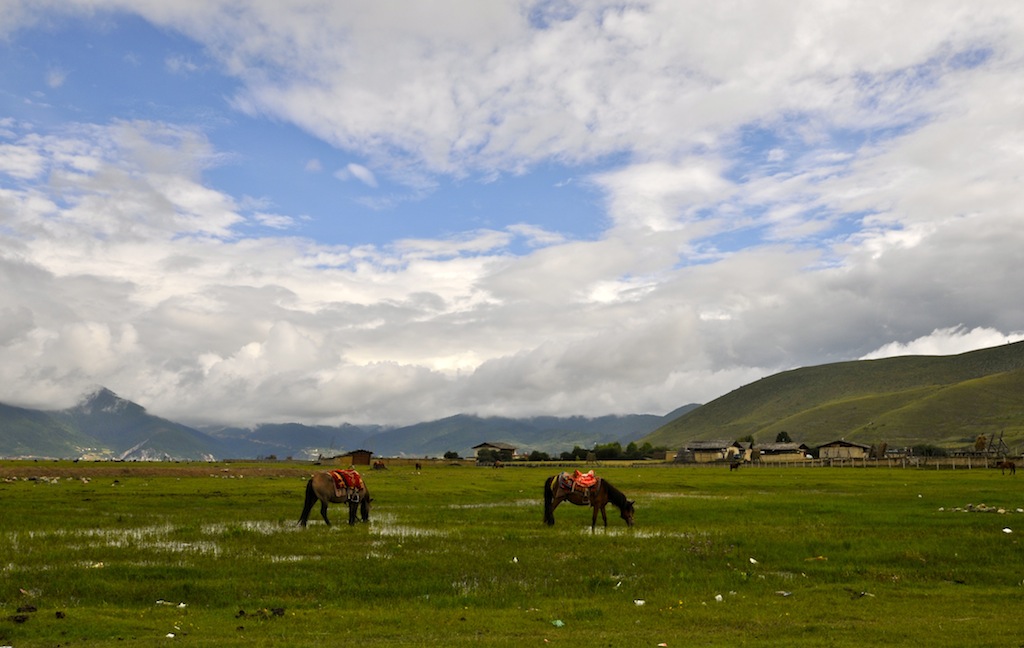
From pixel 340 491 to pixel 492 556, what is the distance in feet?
38.3

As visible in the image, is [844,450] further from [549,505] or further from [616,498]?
[549,505]

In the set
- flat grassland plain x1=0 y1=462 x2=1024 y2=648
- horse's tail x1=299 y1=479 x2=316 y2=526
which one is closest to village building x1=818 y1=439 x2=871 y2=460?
flat grassland plain x1=0 y1=462 x2=1024 y2=648

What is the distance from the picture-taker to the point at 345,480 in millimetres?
32750

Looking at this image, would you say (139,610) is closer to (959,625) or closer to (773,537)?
(959,625)

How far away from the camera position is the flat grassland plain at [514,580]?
14.8 meters

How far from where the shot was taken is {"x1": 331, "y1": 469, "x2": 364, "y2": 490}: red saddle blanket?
3266 cm

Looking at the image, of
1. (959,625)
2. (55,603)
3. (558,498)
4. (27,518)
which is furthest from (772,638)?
(27,518)

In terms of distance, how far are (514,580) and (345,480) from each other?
14.5 metres

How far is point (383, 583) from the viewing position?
778 inches

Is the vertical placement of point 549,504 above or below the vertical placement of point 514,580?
above

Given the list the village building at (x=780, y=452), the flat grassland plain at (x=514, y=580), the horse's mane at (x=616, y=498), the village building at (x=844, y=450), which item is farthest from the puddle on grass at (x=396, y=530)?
the village building at (x=844, y=450)

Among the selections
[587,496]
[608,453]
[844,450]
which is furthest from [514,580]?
[844,450]

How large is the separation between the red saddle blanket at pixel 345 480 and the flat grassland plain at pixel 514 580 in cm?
189

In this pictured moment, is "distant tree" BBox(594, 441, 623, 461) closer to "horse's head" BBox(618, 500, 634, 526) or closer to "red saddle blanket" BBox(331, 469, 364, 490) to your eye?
"horse's head" BBox(618, 500, 634, 526)
